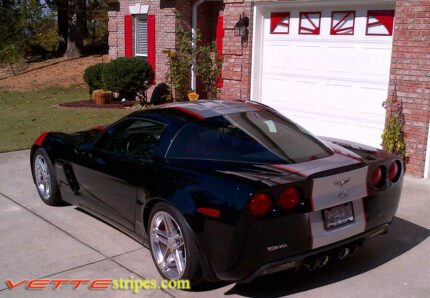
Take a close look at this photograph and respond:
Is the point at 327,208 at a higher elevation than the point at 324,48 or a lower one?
lower

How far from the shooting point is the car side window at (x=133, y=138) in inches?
177

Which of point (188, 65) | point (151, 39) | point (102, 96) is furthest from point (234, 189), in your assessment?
point (102, 96)

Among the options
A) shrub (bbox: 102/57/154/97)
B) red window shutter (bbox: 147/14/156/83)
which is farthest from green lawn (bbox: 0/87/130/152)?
red window shutter (bbox: 147/14/156/83)

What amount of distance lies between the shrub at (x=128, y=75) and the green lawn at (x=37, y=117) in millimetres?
824

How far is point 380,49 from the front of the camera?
7.86 m

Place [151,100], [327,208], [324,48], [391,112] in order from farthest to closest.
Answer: [151,100] < [324,48] < [391,112] < [327,208]

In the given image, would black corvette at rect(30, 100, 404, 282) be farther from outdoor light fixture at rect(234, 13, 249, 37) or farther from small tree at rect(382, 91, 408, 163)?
outdoor light fixture at rect(234, 13, 249, 37)

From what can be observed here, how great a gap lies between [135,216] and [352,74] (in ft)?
16.7

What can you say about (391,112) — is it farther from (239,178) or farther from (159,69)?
(159,69)

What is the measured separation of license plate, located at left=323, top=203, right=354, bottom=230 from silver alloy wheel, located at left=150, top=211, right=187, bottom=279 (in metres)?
1.06

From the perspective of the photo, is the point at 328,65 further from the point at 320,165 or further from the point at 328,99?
the point at 320,165

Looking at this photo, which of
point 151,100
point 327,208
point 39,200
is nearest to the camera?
point 327,208

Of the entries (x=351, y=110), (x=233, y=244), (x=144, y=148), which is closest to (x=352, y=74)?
(x=351, y=110)

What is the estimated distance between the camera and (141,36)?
15.0 meters
